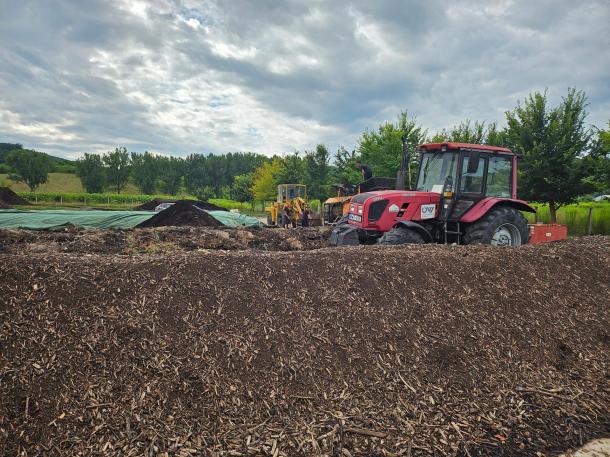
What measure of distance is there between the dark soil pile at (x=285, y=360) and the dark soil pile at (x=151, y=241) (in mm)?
5479

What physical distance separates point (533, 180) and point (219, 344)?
1572cm

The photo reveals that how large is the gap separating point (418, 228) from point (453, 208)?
818 millimetres

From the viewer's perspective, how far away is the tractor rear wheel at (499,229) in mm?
6598

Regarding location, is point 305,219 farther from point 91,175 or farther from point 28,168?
point 28,168

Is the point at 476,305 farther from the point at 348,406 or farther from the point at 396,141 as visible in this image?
the point at 396,141

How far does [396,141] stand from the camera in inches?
778

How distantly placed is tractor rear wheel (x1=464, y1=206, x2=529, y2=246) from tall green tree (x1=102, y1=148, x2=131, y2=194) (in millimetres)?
66421

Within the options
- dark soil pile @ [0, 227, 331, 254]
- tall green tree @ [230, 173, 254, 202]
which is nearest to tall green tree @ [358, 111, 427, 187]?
dark soil pile @ [0, 227, 331, 254]

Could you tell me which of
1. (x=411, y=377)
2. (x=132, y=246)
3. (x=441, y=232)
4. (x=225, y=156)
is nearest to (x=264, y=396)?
(x=411, y=377)

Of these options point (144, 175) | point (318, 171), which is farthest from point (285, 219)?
point (144, 175)

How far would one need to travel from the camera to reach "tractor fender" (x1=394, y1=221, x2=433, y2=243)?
6597mm

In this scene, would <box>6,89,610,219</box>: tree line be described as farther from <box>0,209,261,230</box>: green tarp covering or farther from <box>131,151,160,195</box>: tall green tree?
<box>131,151,160,195</box>: tall green tree

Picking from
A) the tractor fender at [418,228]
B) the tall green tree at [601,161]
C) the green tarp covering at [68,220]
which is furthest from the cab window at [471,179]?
the green tarp covering at [68,220]

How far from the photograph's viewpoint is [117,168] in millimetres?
63031
